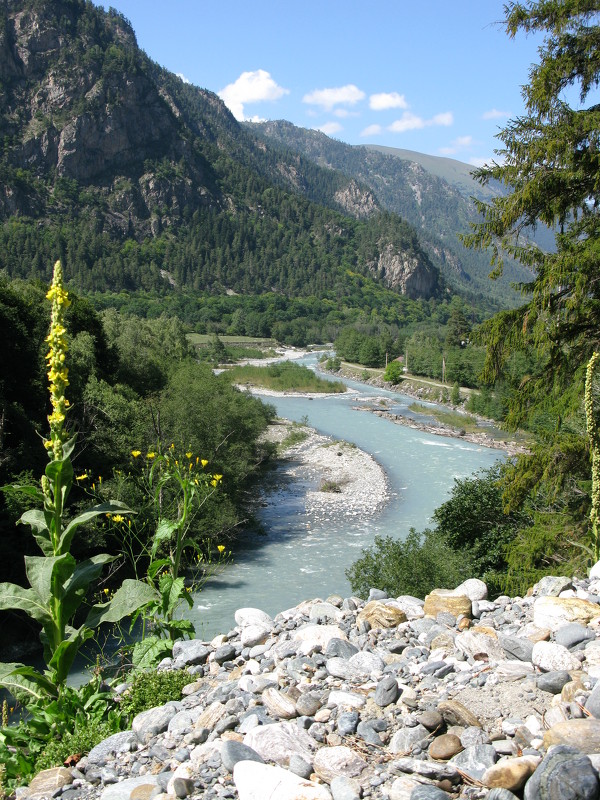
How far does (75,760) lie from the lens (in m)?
5.17

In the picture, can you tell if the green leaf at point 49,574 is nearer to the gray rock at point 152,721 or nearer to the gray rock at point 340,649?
the gray rock at point 152,721

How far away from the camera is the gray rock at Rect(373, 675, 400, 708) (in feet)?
15.9

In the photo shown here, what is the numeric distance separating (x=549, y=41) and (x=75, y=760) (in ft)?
37.4

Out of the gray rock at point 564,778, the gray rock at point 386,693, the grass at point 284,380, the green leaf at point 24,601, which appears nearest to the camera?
the gray rock at point 564,778

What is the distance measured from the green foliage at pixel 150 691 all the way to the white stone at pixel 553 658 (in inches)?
123

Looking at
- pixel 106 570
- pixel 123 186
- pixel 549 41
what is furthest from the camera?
pixel 123 186

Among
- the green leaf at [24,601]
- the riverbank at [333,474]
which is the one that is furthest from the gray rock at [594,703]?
the riverbank at [333,474]

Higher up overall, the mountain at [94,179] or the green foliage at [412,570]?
the mountain at [94,179]

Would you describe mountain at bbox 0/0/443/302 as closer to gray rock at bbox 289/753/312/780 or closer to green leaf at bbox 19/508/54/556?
green leaf at bbox 19/508/54/556

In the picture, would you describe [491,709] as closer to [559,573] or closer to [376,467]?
[559,573]

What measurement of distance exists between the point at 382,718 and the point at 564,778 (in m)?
1.42

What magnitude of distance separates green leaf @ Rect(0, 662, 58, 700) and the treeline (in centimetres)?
1022

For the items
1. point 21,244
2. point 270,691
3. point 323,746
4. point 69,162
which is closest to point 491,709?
point 323,746

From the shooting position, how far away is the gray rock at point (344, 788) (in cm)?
386
